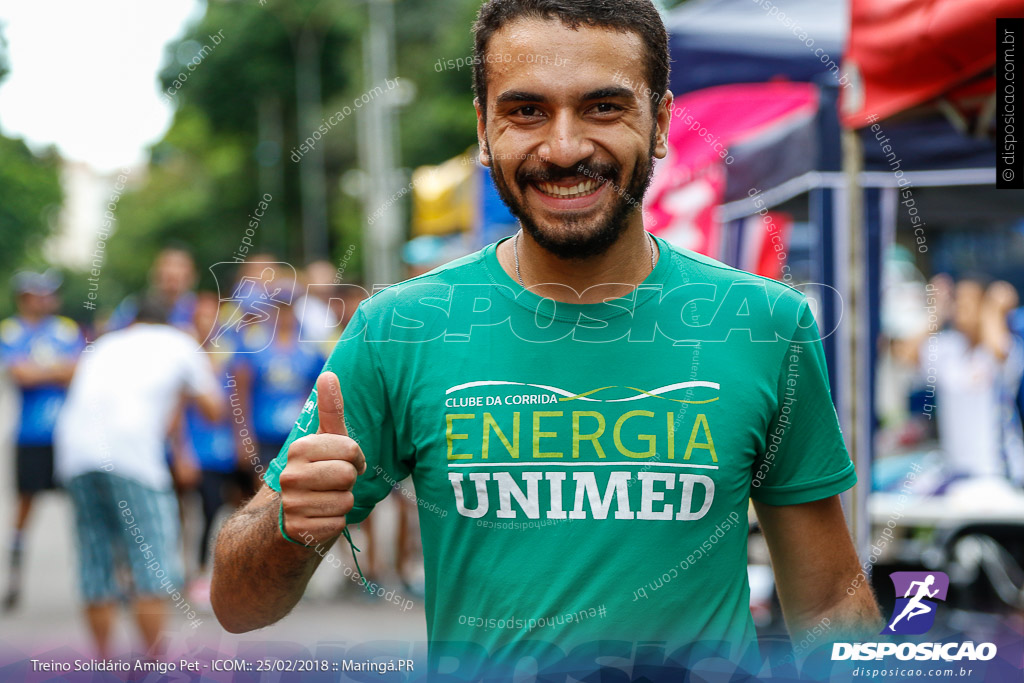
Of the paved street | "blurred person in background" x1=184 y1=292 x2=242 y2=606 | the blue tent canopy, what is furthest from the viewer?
"blurred person in background" x1=184 y1=292 x2=242 y2=606

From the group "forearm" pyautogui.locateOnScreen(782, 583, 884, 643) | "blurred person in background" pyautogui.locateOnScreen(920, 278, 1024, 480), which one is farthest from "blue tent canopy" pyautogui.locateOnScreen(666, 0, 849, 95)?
"forearm" pyautogui.locateOnScreen(782, 583, 884, 643)

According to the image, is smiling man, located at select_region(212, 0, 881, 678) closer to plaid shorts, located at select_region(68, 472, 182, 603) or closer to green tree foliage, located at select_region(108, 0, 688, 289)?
green tree foliage, located at select_region(108, 0, 688, 289)

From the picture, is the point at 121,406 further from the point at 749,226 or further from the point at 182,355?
the point at 749,226

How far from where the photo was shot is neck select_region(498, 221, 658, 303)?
1686 millimetres

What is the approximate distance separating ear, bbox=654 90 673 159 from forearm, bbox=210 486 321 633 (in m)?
0.83

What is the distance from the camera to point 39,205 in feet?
11.5

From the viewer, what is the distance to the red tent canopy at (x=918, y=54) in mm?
2471

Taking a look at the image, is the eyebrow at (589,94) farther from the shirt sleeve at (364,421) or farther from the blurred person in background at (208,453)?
the blurred person in background at (208,453)

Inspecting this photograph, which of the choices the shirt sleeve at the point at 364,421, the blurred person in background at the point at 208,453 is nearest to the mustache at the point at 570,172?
the shirt sleeve at the point at 364,421

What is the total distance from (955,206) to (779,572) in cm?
385

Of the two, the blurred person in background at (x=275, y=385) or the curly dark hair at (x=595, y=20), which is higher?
the curly dark hair at (x=595, y=20)

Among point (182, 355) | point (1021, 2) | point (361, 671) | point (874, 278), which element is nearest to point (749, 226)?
point (874, 278)

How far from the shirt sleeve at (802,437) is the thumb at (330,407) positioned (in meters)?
0.66

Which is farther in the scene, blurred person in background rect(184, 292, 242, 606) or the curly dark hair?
blurred person in background rect(184, 292, 242, 606)
